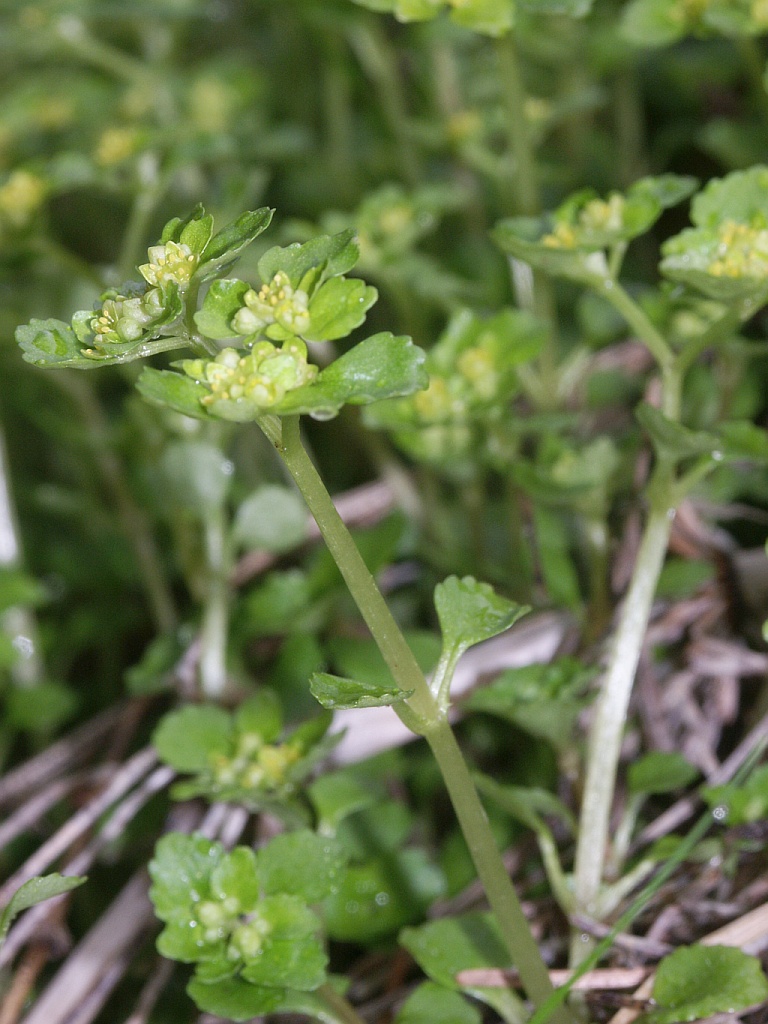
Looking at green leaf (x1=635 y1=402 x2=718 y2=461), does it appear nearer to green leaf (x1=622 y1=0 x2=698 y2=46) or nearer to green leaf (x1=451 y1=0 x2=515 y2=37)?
green leaf (x1=451 y1=0 x2=515 y2=37)

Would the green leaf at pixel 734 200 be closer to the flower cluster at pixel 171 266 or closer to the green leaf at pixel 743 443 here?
the green leaf at pixel 743 443

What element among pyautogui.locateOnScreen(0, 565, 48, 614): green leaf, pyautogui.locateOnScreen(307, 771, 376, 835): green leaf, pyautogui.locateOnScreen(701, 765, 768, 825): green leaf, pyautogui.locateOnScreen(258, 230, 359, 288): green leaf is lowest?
pyautogui.locateOnScreen(701, 765, 768, 825): green leaf

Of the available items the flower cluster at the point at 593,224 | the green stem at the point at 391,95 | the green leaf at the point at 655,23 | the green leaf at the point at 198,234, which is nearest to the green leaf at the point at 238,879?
the green leaf at the point at 198,234

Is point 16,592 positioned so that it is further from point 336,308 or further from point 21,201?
point 336,308

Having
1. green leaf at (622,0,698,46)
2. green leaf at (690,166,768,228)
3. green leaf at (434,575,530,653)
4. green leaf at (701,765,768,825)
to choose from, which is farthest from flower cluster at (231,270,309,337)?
green leaf at (622,0,698,46)

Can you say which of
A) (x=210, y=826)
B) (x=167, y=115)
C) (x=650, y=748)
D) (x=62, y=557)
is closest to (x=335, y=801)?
(x=210, y=826)

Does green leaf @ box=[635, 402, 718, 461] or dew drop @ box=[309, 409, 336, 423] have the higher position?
dew drop @ box=[309, 409, 336, 423]

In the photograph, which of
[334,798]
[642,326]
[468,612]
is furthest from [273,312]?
[334,798]

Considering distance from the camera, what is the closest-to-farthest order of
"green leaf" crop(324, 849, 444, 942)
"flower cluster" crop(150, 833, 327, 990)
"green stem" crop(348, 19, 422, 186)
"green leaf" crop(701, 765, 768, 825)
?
"flower cluster" crop(150, 833, 327, 990)
"green leaf" crop(701, 765, 768, 825)
"green leaf" crop(324, 849, 444, 942)
"green stem" crop(348, 19, 422, 186)
